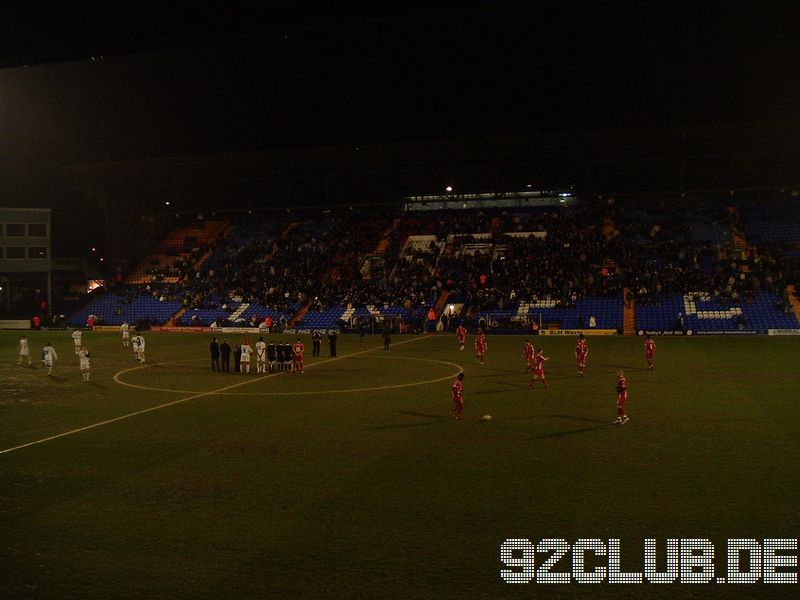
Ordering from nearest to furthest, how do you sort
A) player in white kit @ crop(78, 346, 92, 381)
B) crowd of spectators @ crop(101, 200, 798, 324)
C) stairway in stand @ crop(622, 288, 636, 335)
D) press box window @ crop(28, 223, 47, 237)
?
player in white kit @ crop(78, 346, 92, 381), stairway in stand @ crop(622, 288, 636, 335), crowd of spectators @ crop(101, 200, 798, 324), press box window @ crop(28, 223, 47, 237)

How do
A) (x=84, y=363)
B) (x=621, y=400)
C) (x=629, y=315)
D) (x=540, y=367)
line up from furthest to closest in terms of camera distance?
(x=629, y=315), (x=84, y=363), (x=540, y=367), (x=621, y=400)

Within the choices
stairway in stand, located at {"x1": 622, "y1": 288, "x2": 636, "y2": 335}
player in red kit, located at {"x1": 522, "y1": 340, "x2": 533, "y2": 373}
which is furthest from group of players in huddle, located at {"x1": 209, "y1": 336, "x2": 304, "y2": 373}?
stairway in stand, located at {"x1": 622, "y1": 288, "x2": 636, "y2": 335}

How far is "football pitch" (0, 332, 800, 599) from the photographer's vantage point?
26.6 feet

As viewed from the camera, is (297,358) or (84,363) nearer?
(84,363)

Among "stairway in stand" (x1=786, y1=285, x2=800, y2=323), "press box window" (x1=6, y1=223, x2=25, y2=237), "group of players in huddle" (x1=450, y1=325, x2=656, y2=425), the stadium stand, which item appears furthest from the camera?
"press box window" (x1=6, y1=223, x2=25, y2=237)

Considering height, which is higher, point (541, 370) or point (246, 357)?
point (246, 357)

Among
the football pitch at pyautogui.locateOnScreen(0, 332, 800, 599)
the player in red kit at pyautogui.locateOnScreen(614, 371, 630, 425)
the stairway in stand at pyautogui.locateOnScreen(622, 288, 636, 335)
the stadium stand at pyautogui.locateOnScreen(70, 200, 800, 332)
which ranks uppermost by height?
the stadium stand at pyautogui.locateOnScreen(70, 200, 800, 332)

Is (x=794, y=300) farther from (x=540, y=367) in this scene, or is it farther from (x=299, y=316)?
(x=299, y=316)

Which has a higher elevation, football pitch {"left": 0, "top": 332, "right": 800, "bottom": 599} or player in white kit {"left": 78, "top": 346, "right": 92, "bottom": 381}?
player in white kit {"left": 78, "top": 346, "right": 92, "bottom": 381}

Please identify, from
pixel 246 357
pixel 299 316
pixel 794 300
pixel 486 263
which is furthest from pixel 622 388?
pixel 299 316

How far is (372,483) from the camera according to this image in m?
11.7

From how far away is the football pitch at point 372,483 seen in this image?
8.12 metres

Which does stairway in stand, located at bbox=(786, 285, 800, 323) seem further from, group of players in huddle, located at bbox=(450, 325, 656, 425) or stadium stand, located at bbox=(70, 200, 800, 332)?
group of players in huddle, located at bbox=(450, 325, 656, 425)

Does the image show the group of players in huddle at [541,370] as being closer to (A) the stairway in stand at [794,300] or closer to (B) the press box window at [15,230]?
(A) the stairway in stand at [794,300]
